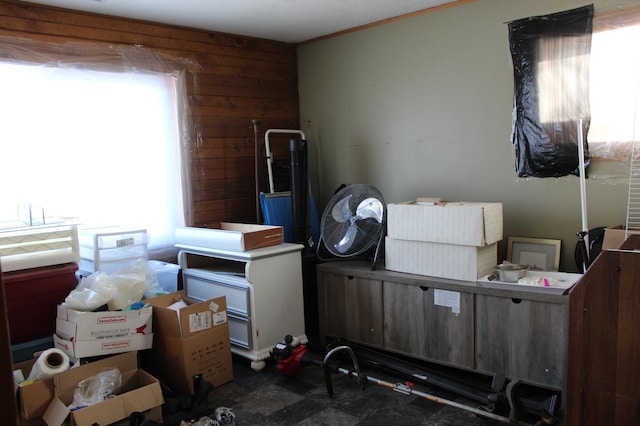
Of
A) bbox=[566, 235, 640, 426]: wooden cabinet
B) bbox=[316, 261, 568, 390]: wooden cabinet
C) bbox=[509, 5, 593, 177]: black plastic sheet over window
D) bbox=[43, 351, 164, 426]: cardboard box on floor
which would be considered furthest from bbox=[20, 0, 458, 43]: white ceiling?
bbox=[566, 235, 640, 426]: wooden cabinet

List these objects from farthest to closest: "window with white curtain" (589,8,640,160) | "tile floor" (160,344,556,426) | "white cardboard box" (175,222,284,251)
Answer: "white cardboard box" (175,222,284,251) → "window with white curtain" (589,8,640,160) → "tile floor" (160,344,556,426)

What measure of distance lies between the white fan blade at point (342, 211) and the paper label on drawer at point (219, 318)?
3.18ft

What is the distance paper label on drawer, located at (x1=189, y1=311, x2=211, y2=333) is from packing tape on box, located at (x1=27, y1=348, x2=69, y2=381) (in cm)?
66

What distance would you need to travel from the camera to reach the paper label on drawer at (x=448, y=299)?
303 centimetres

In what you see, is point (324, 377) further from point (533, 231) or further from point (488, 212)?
point (533, 231)

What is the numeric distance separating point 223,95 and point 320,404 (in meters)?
2.55

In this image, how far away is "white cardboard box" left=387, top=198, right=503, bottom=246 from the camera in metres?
2.96

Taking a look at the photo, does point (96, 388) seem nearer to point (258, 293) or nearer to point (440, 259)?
point (258, 293)

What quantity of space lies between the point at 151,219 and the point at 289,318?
4.19 feet

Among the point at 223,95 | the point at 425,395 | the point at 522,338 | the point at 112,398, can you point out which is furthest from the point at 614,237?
the point at 223,95

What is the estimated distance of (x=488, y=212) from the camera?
9.81 feet

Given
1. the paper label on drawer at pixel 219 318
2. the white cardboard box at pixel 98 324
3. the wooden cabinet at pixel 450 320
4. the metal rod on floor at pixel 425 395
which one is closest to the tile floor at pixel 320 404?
the metal rod on floor at pixel 425 395

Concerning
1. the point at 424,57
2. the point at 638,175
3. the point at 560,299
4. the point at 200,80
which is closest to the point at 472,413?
the point at 560,299

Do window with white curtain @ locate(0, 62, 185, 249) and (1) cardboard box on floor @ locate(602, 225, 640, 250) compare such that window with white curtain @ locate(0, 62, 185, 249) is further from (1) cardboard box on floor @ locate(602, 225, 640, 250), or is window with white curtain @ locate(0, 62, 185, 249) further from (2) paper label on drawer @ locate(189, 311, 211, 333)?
(1) cardboard box on floor @ locate(602, 225, 640, 250)
